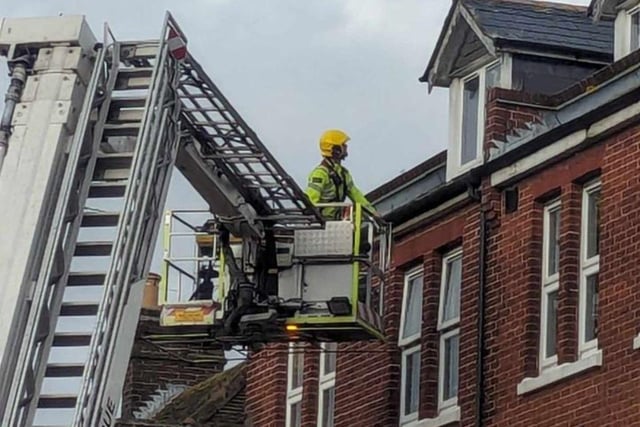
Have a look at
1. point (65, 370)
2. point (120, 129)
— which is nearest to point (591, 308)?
point (120, 129)

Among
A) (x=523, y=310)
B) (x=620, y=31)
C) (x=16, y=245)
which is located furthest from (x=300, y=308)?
(x=16, y=245)

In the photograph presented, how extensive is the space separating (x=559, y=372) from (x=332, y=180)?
288 centimetres

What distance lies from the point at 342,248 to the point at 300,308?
70cm

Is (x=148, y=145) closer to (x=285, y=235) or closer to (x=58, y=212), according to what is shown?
(x=58, y=212)

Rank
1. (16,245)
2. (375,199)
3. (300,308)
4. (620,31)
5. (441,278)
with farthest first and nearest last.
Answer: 1. (375,199)
2. (441,278)
3. (620,31)
4. (300,308)
5. (16,245)

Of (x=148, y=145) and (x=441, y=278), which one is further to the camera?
(x=441, y=278)

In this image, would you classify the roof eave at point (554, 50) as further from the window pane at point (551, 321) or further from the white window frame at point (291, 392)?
the white window frame at point (291, 392)

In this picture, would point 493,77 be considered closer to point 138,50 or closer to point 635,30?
point 635,30

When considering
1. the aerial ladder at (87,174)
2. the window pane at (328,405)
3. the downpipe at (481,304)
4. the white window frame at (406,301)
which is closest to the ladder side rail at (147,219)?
the aerial ladder at (87,174)

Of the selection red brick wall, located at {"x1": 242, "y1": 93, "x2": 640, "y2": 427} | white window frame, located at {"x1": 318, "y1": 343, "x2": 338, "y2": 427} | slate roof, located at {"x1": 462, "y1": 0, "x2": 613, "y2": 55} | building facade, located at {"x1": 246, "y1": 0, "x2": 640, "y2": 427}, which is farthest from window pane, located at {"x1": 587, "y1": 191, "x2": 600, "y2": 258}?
white window frame, located at {"x1": 318, "y1": 343, "x2": 338, "y2": 427}

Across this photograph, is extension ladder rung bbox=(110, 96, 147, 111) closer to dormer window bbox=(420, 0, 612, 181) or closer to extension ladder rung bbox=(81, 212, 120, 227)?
extension ladder rung bbox=(81, 212, 120, 227)

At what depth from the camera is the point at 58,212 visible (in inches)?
608

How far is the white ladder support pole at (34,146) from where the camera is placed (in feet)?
49.1

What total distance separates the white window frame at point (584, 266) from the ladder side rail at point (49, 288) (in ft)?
21.8
